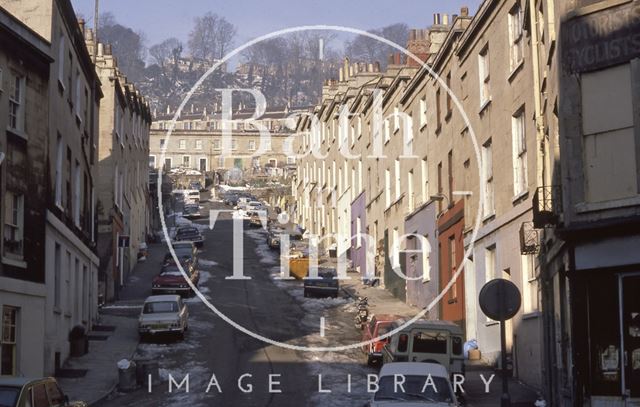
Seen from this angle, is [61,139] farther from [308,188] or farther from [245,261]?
[308,188]

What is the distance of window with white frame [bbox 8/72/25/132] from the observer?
2545 centimetres

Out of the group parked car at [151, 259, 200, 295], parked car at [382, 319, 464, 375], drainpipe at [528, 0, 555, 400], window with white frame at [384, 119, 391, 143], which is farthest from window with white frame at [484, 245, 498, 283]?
window with white frame at [384, 119, 391, 143]

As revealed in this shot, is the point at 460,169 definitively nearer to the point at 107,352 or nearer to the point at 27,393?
the point at 107,352

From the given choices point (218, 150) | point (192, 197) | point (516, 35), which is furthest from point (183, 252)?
point (218, 150)

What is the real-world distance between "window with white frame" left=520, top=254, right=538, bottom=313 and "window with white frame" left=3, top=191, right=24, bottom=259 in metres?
13.7

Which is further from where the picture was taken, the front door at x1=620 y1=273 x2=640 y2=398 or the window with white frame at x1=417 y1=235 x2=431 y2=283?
the window with white frame at x1=417 y1=235 x2=431 y2=283

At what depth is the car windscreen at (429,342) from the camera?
86.9 feet

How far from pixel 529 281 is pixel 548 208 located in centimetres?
506

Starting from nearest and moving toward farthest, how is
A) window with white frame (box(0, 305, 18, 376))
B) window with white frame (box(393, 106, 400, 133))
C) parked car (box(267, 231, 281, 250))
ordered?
window with white frame (box(0, 305, 18, 376))
window with white frame (box(393, 106, 400, 133))
parked car (box(267, 231, 281, 250))

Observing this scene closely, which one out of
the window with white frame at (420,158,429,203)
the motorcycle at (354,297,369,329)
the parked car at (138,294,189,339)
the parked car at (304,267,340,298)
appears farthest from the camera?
the parked car at (304,267,340,298)

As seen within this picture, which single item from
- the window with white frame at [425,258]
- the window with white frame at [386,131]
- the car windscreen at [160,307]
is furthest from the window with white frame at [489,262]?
the window with white frame at [386,131]

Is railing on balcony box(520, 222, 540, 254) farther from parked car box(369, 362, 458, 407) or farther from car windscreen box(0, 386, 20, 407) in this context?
car windscreen box(0, 386, 20, 407)

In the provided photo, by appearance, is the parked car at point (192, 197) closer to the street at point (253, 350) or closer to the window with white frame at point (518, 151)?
the street at point (253, 350)

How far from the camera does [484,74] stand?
3303cm
